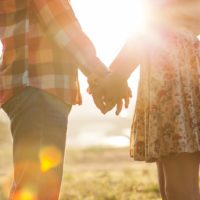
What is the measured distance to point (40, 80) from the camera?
2.77 metres

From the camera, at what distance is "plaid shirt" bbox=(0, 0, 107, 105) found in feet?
9.17

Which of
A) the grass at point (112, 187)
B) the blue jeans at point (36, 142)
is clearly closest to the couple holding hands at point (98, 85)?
the blue jeans at point (36, 142)

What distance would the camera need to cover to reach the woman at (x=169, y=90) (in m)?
3.10

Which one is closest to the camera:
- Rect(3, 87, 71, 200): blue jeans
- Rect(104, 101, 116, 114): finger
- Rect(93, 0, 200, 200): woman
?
Rect(3, 87, 71, 200): blue jeans

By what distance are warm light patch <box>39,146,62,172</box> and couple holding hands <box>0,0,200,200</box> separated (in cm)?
2

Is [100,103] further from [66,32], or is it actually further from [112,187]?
[112,187]

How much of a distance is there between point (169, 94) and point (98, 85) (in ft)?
1.34

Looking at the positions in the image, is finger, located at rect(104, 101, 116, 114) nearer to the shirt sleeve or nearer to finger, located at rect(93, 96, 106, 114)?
finger, located at rect(93, 96, 106, 114)

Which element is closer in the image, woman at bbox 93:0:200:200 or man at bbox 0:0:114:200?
man at bbox 0:0:114:200

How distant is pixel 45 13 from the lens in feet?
9.31

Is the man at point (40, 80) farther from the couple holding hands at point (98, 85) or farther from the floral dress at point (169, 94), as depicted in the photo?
the floral dress at point (169, 94)

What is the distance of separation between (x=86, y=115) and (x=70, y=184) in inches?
3439

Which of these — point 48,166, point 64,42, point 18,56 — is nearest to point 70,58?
point 64,42

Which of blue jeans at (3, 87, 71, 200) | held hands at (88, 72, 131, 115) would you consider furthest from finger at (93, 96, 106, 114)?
blue jeans at (3, 87, 71, 200)
